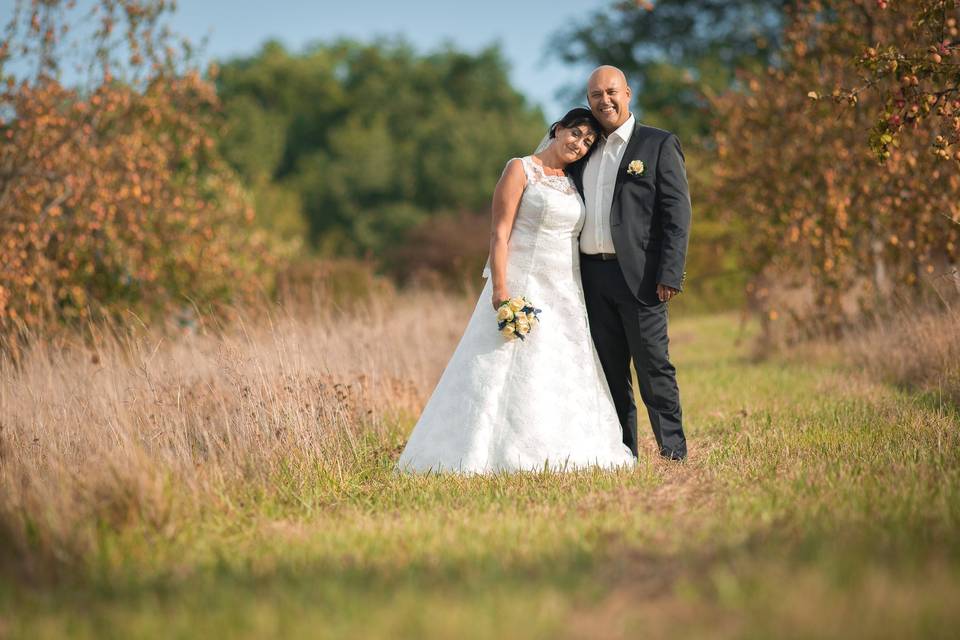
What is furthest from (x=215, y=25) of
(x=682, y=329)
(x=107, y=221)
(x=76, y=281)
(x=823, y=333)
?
(x=682, y=329)

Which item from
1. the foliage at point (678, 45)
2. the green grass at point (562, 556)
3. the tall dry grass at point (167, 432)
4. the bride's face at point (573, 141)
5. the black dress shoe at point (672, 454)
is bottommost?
the black dress shoe at point (672, 454)

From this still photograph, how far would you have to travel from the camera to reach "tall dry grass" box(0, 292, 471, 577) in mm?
3797

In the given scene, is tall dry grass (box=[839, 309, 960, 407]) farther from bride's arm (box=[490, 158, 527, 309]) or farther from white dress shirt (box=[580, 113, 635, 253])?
bride's arm (box=[490, 158, 527, 309])

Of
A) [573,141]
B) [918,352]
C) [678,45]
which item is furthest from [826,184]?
[678,45]

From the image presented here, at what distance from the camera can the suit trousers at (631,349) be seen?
543cm

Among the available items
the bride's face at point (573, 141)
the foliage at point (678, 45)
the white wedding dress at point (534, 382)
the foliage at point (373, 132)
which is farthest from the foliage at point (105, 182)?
the foliage at point (373, 132)

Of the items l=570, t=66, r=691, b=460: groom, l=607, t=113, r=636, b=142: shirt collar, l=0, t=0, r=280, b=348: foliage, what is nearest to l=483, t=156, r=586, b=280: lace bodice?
l=570, t=66, r=691, b=460: groom

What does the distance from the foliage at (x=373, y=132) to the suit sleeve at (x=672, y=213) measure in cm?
2914

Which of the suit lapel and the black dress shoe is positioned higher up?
the suit lapel

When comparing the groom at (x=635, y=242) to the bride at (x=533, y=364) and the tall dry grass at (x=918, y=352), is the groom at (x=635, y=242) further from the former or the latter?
the tall dry grass at (x=918, y=352)

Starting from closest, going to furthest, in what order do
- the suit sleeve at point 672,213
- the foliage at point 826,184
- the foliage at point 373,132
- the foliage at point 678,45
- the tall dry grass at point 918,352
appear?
the suit sleeve at point 672,213, the tall dry grass at point 918,352, the foliage at point 826,184, the foliage at point 678,45, the foliage at point 373,132

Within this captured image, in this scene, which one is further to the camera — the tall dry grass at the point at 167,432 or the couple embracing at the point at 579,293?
the couple embracing at the point at 579,293

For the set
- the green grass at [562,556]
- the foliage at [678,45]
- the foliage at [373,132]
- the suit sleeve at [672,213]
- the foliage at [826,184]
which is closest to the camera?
the green grass at [562,556]

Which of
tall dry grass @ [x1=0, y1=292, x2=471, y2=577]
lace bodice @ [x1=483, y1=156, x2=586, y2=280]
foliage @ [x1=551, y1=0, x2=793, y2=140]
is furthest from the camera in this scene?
foliage @ [x1=551, y1=0, x2=793, y2=140]
